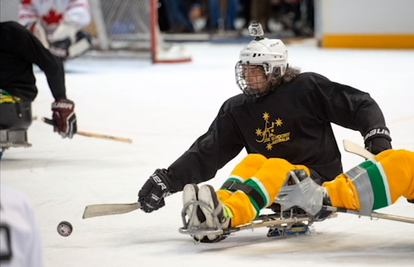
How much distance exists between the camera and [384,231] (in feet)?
11.8

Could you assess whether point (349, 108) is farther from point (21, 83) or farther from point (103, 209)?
point (21, 83)

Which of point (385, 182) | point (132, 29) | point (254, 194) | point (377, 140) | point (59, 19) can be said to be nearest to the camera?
point (385, 182)

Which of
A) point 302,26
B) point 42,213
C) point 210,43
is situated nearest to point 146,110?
point 42,213

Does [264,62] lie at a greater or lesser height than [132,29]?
greater

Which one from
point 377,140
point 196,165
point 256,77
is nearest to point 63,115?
point 196,165

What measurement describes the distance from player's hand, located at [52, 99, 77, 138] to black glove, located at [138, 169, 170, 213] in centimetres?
189

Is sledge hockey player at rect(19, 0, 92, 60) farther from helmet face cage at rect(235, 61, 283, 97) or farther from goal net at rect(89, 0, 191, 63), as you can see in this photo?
helmet face cage at rect(235, 61, 283, 97)

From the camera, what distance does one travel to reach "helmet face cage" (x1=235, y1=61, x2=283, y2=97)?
11.7 feet

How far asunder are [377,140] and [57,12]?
709 cm

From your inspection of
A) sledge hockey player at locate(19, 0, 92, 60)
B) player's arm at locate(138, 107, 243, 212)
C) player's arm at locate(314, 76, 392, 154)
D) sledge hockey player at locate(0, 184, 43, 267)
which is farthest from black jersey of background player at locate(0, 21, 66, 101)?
sledge hockey player at locate(19, 0, 92, 60)

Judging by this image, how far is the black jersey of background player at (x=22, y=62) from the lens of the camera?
535 centimetres

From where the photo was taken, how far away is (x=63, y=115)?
5.43 meters

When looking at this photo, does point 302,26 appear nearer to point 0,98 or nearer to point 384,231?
point 0,98

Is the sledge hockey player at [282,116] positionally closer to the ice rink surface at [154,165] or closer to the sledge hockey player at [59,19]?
the ice rink surface at [154,165]
